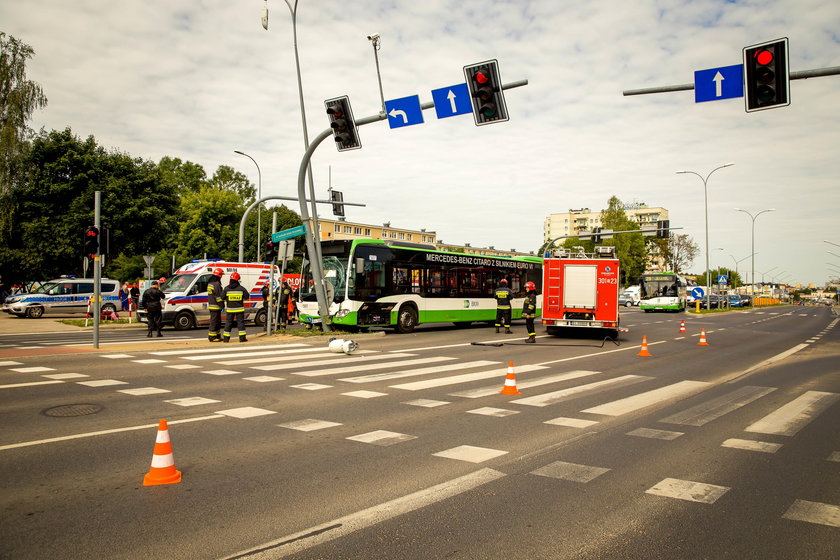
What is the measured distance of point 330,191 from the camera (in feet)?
90.1

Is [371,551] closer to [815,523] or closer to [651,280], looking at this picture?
→ [815,523]

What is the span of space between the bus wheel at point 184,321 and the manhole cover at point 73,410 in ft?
50.6

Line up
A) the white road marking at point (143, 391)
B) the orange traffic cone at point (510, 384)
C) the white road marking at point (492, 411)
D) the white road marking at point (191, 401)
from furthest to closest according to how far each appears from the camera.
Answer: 1. the orange traffic cone at point (510, 384)
2. the white road marking at point (143, 391)
3. the white road marking at point (191, 401)
4. the white road marking at point (492, 411)

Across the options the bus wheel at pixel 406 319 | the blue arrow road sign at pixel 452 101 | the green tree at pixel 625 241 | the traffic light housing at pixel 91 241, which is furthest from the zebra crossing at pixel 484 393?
the green tree at pixel 625 241

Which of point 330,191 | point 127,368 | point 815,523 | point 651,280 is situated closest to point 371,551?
point 815,523

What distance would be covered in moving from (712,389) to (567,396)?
277 cm

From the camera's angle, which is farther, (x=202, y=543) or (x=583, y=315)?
(x=583, y=315)

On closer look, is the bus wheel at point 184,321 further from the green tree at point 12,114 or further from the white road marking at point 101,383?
the green tree at point 12,114

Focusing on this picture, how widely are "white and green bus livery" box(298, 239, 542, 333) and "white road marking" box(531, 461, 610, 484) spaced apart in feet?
45.6

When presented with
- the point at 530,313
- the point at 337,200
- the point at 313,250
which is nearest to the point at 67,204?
the point at 337,200

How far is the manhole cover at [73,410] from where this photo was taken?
7168 mm

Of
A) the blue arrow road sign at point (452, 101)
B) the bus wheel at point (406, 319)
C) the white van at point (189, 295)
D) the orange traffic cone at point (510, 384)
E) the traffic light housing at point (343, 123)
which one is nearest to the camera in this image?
the orange traffic cone at point (510, 384)

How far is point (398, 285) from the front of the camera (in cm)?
2048

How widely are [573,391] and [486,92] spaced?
6.78 m
